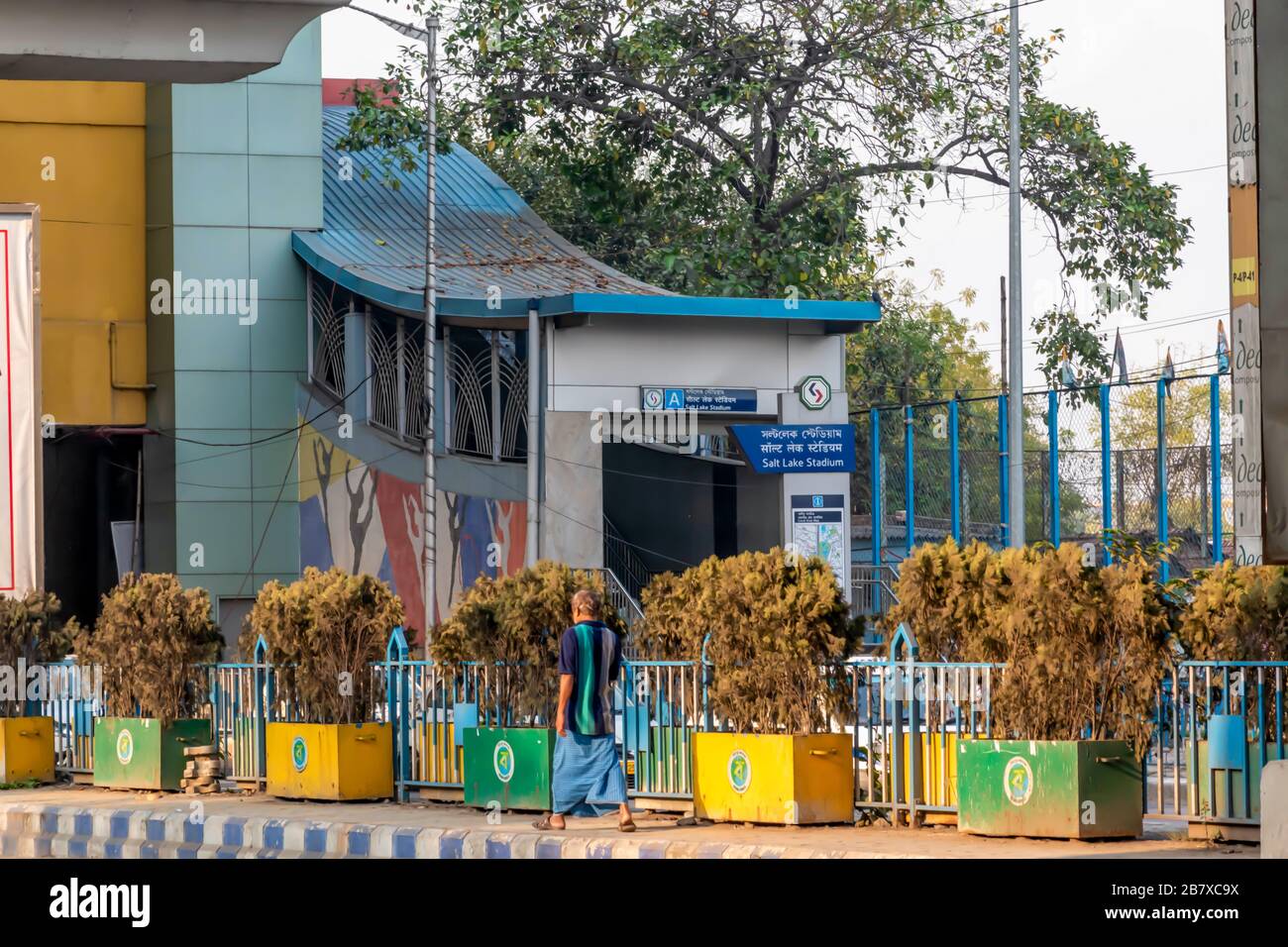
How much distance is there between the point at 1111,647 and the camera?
13.0 m

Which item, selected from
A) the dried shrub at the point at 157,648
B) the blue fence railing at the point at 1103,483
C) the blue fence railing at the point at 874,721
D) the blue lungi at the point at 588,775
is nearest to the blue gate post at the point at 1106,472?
the blue fence railing at the point at 1103,483

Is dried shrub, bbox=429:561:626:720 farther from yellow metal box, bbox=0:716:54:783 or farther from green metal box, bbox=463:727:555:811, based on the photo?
yellow metal box, bbox=0:716:54:783

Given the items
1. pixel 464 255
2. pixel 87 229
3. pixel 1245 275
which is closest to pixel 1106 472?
pixel 464 255

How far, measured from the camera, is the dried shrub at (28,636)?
21234 mm

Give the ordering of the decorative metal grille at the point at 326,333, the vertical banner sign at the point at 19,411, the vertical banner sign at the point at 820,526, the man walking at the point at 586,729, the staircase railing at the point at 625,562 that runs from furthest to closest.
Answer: the staircase railing at the point at 625,562, the decorative metal grille at the point at 326,333, the vertical banner sign at the point at 820,526, the man walking at the point at 586,729, the vertical banner sign at the point at 19,411

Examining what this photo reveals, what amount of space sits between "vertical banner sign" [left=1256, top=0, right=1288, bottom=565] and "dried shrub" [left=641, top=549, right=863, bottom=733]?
5.45 m

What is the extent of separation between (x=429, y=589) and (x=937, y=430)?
132 feet

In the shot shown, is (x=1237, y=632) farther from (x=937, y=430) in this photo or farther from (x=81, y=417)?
(x=937, y=430)

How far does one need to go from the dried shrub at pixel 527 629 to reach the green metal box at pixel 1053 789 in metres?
3.52

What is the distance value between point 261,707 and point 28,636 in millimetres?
4608

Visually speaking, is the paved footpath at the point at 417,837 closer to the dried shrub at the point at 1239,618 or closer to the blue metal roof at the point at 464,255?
the dried shrub at the point at 1239,618

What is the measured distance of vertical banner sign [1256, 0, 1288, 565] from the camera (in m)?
9.16

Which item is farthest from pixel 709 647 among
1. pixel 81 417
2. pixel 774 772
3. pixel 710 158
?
pixel 710 158

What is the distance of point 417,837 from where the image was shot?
14.1m
